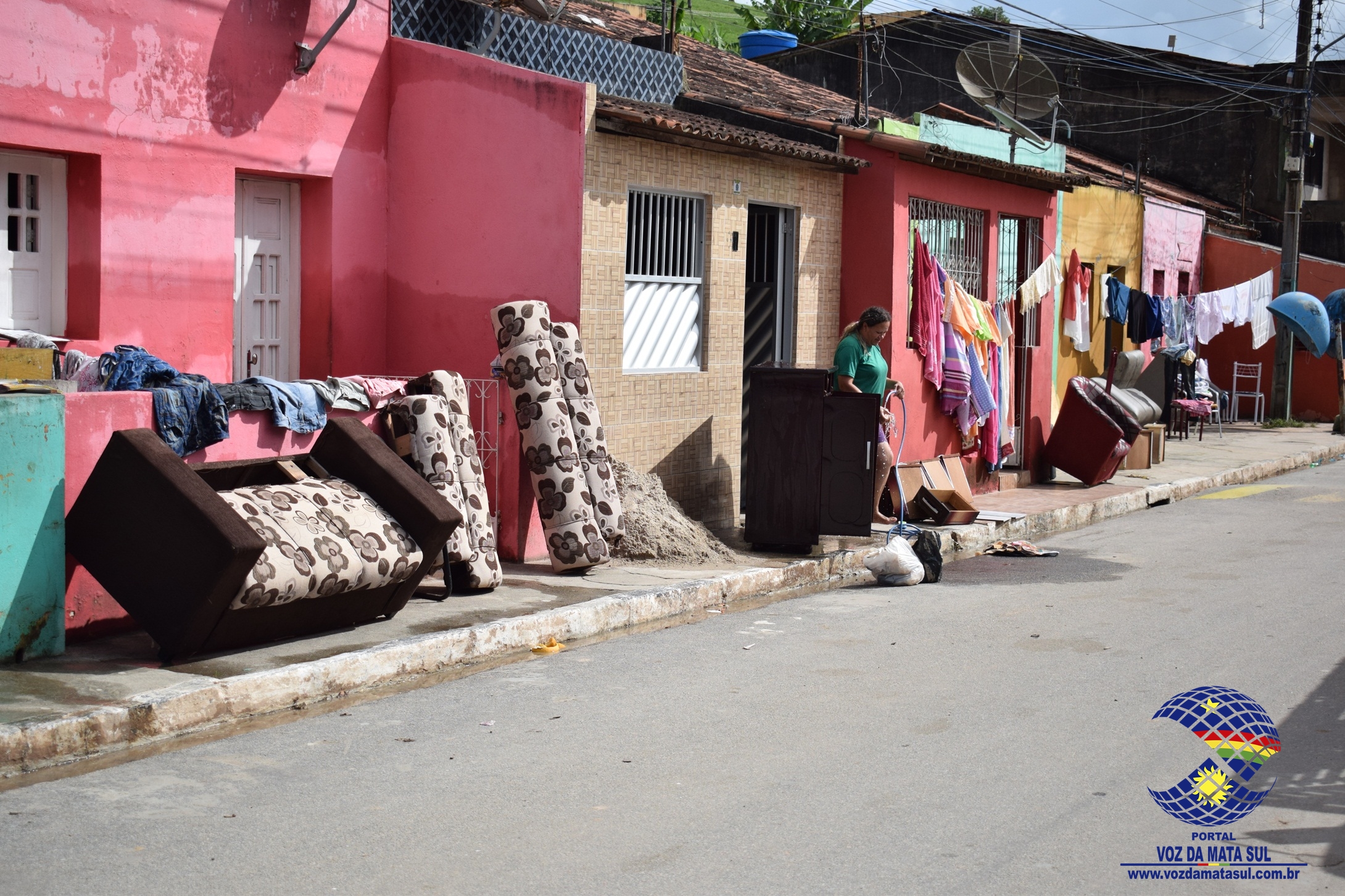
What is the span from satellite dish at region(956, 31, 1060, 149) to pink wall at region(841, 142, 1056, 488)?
2.21 meters

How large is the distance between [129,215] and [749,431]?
4805 millimetres

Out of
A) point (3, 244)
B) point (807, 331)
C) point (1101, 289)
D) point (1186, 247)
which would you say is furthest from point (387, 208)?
point (1186, 247)

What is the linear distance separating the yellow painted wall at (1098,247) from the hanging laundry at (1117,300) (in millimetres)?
119

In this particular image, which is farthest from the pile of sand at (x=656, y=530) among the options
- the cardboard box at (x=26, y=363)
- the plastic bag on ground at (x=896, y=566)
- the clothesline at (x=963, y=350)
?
the clothesline at (x=963, y=350)

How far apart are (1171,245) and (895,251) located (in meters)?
13.4

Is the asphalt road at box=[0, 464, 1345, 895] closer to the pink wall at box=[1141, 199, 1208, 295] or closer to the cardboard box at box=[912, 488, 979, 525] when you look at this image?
the cardboard box at box=[912, 488, 979, 525]

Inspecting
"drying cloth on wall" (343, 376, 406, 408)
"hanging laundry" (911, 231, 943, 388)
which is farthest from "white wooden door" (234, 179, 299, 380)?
"hanging laundry" (911, 231, 943, 388)

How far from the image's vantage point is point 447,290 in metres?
10.5

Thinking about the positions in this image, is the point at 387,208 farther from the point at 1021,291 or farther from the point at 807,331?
the point at 1021,291

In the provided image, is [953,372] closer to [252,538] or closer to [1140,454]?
[1140,454]

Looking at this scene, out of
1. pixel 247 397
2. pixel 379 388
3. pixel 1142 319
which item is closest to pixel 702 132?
pixel 379 388

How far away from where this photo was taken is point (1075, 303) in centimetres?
1719

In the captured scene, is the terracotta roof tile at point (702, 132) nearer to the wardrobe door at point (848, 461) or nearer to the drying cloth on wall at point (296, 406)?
the wardrobe door at point (848, 461)

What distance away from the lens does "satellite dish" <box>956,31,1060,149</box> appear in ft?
54.4
